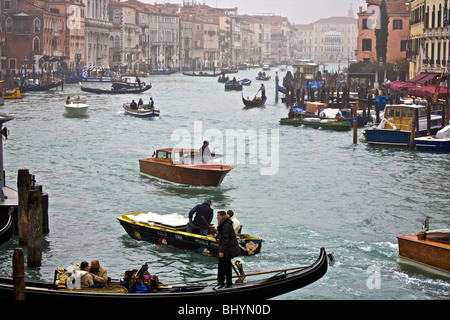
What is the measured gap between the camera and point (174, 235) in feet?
44.0

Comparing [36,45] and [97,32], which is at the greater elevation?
[97,32]

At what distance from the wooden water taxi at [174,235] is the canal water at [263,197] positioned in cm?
14

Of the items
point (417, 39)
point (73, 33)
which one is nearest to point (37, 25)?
point (73, 33)

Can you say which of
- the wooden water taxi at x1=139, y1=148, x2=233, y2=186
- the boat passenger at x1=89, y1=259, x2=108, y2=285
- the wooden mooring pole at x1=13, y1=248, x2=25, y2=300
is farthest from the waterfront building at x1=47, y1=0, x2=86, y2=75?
the wooden mooring pole at x1=13, y1=248, x2=25, y2=300

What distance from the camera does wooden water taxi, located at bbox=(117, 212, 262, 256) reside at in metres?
13.0

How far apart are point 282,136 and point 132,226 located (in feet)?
57.9

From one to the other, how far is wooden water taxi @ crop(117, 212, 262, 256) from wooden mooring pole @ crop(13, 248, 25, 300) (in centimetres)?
404

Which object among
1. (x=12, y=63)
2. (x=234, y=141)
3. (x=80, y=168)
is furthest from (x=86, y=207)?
(x=12, y=63)

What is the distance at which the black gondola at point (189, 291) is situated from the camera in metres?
9.66

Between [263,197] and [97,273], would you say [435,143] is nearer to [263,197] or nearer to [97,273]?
[263,197]

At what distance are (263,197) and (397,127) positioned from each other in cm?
1006

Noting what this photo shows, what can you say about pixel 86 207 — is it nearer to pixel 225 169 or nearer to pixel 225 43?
pixel 225 169

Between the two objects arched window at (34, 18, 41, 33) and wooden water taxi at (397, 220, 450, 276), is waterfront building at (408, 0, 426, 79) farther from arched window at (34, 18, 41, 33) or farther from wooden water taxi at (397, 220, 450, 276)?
arched window at (34, 18, 41, 33)

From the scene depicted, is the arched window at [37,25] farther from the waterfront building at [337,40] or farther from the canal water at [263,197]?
the waterfront building at [337,40]
